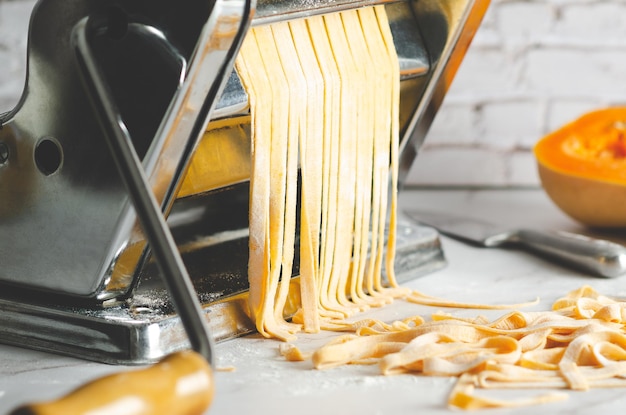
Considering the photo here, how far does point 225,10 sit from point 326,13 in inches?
8.9

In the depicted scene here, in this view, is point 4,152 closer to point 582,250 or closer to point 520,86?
point 582,250

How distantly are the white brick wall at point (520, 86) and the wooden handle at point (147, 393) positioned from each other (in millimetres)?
1277

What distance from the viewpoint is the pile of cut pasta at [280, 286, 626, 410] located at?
2.96 feet

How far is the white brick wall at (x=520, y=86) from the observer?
186 centimetres

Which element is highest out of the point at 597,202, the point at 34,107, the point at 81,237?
the point at 34,107

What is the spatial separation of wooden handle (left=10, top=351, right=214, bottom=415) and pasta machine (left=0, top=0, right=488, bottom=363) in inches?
7.5

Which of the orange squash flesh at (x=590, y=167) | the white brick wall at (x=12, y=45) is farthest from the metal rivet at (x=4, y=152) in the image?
the orange squash flesh at (x=590, y=167)

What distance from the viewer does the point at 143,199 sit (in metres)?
0.85

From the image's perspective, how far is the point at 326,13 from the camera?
105cm

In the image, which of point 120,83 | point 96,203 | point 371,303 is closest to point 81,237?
point 96,203

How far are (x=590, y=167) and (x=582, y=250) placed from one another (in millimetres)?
206

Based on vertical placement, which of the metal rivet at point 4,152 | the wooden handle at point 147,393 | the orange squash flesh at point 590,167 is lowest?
the orange squash flesh at point 590,167

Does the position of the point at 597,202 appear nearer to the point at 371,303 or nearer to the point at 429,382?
the point at 371,303

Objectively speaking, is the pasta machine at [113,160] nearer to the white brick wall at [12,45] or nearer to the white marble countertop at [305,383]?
the white marble countertop at [305,383]
